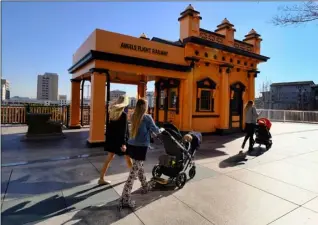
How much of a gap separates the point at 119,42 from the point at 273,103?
44163 millimetres

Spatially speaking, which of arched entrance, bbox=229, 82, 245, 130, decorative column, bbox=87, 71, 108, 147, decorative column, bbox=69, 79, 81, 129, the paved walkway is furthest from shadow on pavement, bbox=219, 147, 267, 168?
decorative column, bbox=69, 79, 81, 129

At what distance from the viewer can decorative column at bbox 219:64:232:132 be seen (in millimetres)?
11805

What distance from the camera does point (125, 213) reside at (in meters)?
3.24

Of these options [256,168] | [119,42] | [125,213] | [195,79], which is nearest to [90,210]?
[125,213]

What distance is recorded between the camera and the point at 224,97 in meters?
11.9

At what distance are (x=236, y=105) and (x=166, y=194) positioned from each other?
10191 millimetres

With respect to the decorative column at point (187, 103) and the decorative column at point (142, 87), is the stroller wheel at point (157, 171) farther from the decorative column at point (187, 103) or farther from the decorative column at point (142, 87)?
the decorative column at point (142, 87)

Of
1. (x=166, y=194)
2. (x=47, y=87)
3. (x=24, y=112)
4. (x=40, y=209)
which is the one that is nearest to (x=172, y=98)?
(x=166, y=194)

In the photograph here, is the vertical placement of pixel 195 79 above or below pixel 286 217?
above

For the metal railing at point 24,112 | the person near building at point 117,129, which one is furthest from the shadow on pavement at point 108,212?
the metal railing at point 24,112

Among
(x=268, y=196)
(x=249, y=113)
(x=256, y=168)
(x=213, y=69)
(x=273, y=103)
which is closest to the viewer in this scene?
(x=268, y=196)

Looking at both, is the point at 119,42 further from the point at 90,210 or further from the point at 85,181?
the point at 90,210

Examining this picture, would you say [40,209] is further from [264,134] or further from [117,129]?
[264,134]

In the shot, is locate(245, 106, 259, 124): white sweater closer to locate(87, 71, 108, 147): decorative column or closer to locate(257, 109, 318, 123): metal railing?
locate(87, 71, 108, 147): decorative column
